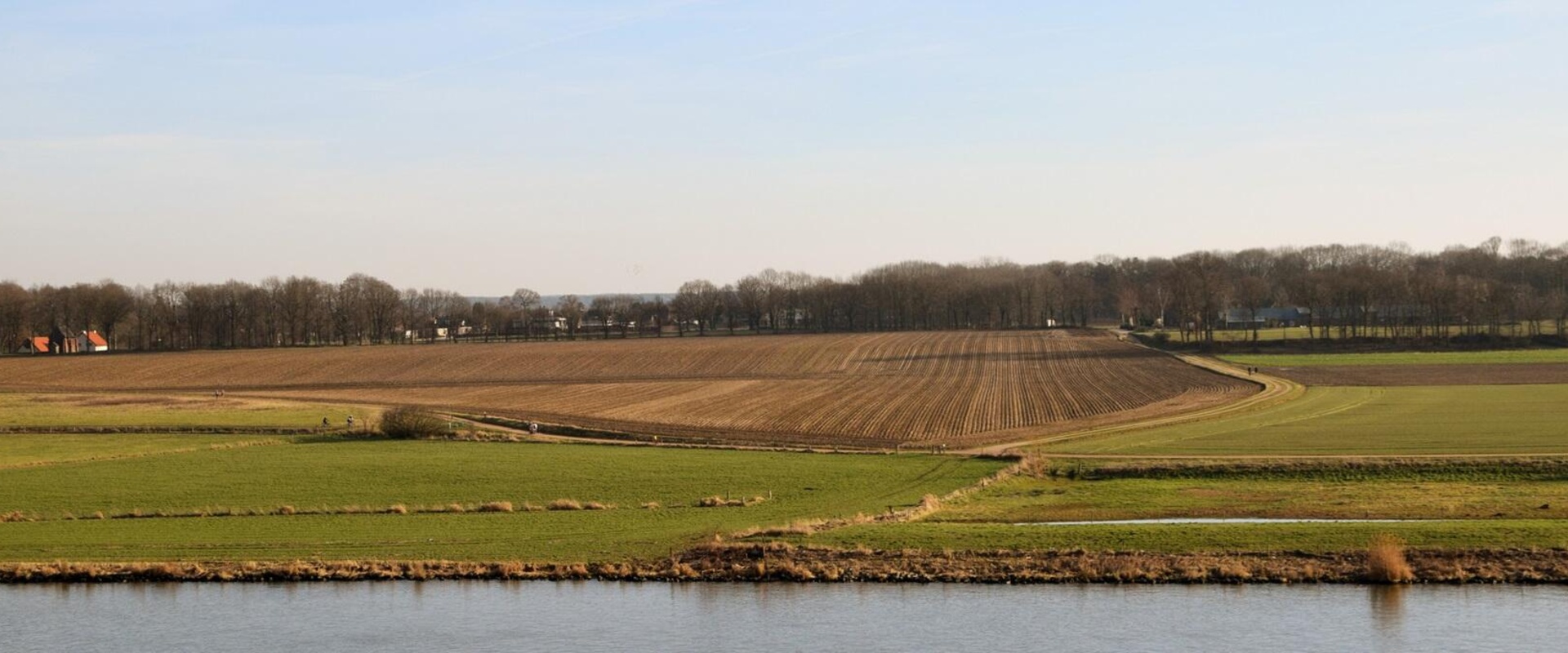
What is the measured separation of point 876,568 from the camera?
3434 cm

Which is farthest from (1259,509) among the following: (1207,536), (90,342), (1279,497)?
(90,342)

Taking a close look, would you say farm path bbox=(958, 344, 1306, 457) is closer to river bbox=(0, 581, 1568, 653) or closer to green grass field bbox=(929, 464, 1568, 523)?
green grass field bbox=(929, 464, 1568, 523)

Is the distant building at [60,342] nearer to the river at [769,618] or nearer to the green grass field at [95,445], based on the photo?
the green grass field at [95,445]

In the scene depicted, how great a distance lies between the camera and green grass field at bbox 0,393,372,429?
75.8 metres

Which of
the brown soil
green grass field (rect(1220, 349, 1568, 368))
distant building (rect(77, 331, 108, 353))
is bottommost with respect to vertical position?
the brown soil

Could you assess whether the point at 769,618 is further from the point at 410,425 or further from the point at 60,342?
the point at 60,342

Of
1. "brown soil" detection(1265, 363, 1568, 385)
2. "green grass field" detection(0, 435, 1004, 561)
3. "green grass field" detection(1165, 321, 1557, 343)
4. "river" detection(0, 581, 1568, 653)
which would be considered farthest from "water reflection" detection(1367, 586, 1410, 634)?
"green grass field" detection(1165, 321, 1557, 343)

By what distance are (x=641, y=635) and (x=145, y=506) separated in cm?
2420

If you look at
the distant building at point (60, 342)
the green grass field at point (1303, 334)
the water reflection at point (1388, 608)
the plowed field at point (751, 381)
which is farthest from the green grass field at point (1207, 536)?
the distant building at point (60, 342)

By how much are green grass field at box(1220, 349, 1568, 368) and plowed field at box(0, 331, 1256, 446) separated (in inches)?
311

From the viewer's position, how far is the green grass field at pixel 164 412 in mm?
75750

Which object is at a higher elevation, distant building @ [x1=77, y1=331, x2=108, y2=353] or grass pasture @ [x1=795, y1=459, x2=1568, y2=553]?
distant building @ [x1=77, y1=331, x2=108, y2=353]

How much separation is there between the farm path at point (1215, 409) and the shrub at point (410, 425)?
2563 centimetres

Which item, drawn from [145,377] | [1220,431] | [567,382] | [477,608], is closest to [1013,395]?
[1220,431]
